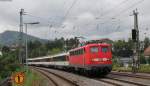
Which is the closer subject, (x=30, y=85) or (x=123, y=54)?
(x=30, y=85)

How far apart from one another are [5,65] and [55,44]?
149m

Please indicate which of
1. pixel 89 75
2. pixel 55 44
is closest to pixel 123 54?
pixel 55 44

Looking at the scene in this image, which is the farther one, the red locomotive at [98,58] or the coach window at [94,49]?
the coach window at [94,49]

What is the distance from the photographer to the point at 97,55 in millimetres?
36406

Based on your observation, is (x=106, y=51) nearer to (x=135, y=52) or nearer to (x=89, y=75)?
(x=89, y=75)

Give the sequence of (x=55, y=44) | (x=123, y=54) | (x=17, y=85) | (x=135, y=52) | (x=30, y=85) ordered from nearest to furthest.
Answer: (x=17, y=85) → (x=30, y=85) → (x=135, y=52) → (x=123, y=54) → (x=55, y=44)

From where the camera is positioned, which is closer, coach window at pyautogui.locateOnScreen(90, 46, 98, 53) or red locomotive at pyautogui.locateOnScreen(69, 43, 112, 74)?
red locomotive at pyautogui.locateOnScreen(69, 43, 112, 74)

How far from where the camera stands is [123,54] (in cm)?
14962

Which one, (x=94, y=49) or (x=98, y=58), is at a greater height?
(x=94, y=49)

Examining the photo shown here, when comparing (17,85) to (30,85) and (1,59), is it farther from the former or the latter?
(1,59)

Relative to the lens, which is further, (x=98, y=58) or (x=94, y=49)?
(x=94, y=49)

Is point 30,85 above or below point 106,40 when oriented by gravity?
below

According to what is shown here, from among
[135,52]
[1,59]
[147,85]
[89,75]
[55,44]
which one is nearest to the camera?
[147,85]

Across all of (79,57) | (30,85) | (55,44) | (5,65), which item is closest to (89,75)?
(79,57)
